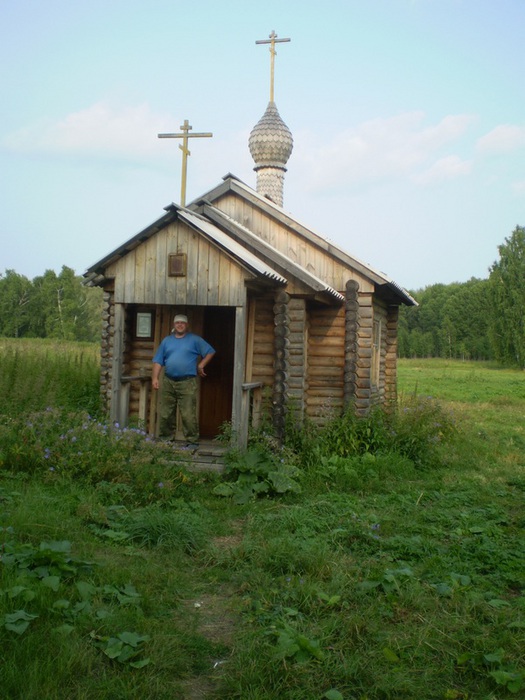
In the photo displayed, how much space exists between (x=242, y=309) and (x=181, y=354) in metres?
1.11

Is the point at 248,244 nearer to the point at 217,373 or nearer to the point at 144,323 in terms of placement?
the point at 144,323

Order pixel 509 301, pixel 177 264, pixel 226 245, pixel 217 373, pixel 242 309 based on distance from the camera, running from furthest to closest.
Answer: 1. pixel 509 301
2. pixel 217 373
3. pixel 177 264
4. pixel 242 309
5. pixel 226 245

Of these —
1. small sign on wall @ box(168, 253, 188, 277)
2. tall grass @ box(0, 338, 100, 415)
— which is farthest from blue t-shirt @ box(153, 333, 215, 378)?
tall grass @ box(0, 338, 100, 415)

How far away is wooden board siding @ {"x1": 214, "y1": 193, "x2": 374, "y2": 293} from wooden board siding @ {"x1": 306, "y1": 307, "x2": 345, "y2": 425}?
0.57 meters

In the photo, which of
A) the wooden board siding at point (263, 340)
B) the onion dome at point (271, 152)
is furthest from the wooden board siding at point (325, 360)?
the onion dome at point (271, 152)

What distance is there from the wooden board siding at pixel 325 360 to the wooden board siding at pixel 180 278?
295cm

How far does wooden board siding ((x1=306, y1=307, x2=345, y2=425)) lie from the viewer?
1142 cm

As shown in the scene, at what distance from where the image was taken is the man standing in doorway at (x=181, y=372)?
9180mm

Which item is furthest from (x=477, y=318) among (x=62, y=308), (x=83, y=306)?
(x=62, y=308)

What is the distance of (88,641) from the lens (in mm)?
3676

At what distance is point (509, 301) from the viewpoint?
56438 millimetres

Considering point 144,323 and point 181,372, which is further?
point 144,323

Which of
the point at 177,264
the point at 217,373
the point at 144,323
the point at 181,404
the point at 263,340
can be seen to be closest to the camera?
the point at 177,264

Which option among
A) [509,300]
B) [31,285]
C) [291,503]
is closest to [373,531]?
[291,503]
